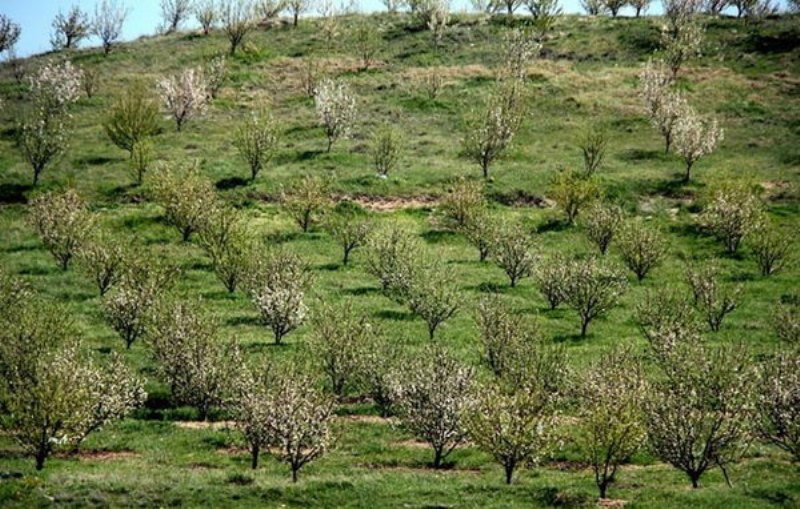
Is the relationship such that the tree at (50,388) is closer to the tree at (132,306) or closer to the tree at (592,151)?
the tree at (132,306)

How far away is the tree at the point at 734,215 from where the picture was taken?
60.5 m

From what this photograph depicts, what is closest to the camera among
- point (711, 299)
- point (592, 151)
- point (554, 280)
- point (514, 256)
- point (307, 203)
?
point (711, 299)

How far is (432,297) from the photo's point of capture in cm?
4694

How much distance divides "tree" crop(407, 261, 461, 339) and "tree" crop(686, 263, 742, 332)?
578 inches

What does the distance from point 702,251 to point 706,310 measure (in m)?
14.0

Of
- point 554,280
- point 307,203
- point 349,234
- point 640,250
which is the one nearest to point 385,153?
point 307,203

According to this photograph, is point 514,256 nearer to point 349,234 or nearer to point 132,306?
point 349,234

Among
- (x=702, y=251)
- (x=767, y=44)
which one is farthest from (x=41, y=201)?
(x=767, y=44)

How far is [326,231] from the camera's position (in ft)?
212

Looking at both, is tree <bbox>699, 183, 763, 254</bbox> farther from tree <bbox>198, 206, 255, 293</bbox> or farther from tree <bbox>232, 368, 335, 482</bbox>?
tree <bbox>232, 368, 335, 482</bbox>

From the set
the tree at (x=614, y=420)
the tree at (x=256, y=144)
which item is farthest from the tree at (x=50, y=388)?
the tree at (x=256, y=144)

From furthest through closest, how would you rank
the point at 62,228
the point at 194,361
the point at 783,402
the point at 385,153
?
the point at 385,153
the point at 62,228
the point at 194,361
the point at 783,402

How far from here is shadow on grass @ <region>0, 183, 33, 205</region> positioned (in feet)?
220

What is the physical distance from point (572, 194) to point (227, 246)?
2903 centimetres
